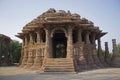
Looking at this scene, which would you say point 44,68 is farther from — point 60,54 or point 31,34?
point 60,54

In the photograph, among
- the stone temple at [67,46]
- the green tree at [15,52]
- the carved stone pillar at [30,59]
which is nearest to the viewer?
the stone temple at [67,46]

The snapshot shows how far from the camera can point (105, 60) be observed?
88.4 ft

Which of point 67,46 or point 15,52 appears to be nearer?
point 67,46

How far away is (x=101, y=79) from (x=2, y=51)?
26629 mm

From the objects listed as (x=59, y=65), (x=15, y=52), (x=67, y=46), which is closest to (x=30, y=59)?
(x=67, y=46)

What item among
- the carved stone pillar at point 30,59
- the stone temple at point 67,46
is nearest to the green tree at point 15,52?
the stone temple at point 67,46

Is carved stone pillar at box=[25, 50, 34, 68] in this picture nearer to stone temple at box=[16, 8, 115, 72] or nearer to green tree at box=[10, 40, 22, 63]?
stone temple at box=[16, 8, 115, 72]

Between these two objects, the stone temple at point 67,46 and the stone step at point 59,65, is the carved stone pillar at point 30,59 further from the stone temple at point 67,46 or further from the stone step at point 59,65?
the stone step at point 59,65

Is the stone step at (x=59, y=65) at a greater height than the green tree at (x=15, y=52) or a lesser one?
lesser

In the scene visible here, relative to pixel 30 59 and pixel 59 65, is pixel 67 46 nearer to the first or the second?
pixel 59 65

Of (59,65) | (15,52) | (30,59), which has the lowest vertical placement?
(59,65)

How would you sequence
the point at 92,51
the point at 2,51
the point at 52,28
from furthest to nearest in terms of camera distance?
the point at 2,51
the point at 92,51
the point at 52,28

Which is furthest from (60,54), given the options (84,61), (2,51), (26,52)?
(84,61)

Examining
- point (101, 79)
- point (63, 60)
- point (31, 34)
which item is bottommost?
point (101, 79)
